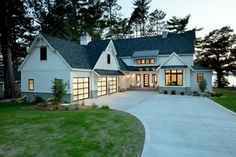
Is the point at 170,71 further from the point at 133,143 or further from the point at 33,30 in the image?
the point at 133,143

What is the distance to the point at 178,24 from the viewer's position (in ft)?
145

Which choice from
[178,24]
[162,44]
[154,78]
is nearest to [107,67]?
[154,78]

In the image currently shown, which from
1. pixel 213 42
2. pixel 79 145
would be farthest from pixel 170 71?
pixel 79 145

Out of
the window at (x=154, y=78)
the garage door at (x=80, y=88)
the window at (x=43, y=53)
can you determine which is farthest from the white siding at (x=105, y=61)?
the window at (x=154, y=78)

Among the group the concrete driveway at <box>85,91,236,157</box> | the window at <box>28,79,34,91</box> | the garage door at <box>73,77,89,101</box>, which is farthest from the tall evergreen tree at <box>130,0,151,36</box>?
the concrete driveway at <box>85,91,236,157</box>

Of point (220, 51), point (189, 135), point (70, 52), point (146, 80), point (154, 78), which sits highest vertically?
point (220, 51)

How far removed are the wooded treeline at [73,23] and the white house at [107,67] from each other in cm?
425

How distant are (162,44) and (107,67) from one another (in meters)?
11.4

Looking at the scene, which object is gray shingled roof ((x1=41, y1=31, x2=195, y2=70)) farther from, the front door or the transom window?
the front door

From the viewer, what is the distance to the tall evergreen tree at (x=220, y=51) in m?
36.6

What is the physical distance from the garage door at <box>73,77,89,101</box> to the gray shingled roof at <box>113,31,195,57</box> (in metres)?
13.4

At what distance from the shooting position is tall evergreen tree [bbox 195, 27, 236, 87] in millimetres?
36594

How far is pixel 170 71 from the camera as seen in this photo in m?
27.2

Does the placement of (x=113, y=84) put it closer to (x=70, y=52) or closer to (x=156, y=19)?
(x=70, y=52)
